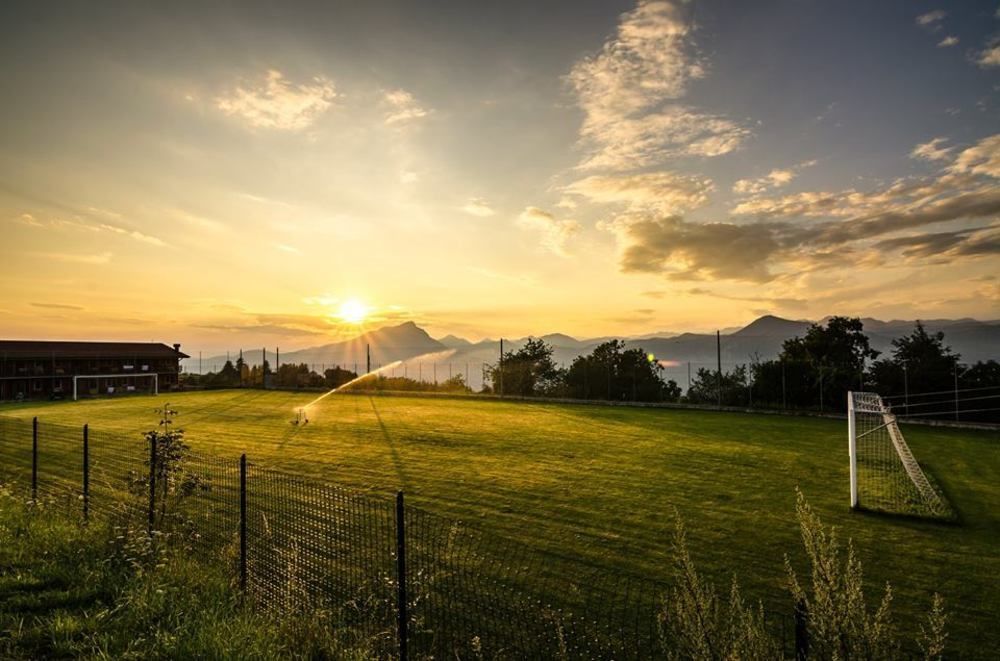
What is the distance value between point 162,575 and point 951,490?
42.2 feet

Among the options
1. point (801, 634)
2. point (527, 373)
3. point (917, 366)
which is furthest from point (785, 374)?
point (801, 634)

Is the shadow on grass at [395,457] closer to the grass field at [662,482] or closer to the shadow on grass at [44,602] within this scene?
the grass field at [662,482]

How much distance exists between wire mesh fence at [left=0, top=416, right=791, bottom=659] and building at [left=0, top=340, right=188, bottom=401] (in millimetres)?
38338

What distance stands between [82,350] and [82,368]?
158 cm

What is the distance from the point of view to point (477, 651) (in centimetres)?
441

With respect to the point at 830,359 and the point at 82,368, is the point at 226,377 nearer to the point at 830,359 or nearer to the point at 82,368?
the point at 82,368

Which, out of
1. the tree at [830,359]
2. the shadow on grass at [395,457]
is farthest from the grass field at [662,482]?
the tree at [830,359]

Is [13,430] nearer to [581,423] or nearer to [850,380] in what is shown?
[581,423]

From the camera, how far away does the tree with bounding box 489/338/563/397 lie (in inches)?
1266

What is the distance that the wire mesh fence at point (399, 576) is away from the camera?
4.84 meters

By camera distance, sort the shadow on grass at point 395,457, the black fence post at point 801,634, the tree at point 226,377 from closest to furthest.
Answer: the black fence post at point 801,634 → the shadow on grass at point 395,457 → the tree at point 226,377

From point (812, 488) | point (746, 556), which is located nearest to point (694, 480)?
point (812, 488)

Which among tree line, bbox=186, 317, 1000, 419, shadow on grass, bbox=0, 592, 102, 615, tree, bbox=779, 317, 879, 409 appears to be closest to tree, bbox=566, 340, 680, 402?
tree line, bbox=186, 317, 1000, 419

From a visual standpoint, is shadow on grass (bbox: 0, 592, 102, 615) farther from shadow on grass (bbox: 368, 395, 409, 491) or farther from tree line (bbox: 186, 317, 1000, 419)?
tree line (bbox: 186, 317, 1000, 419)
